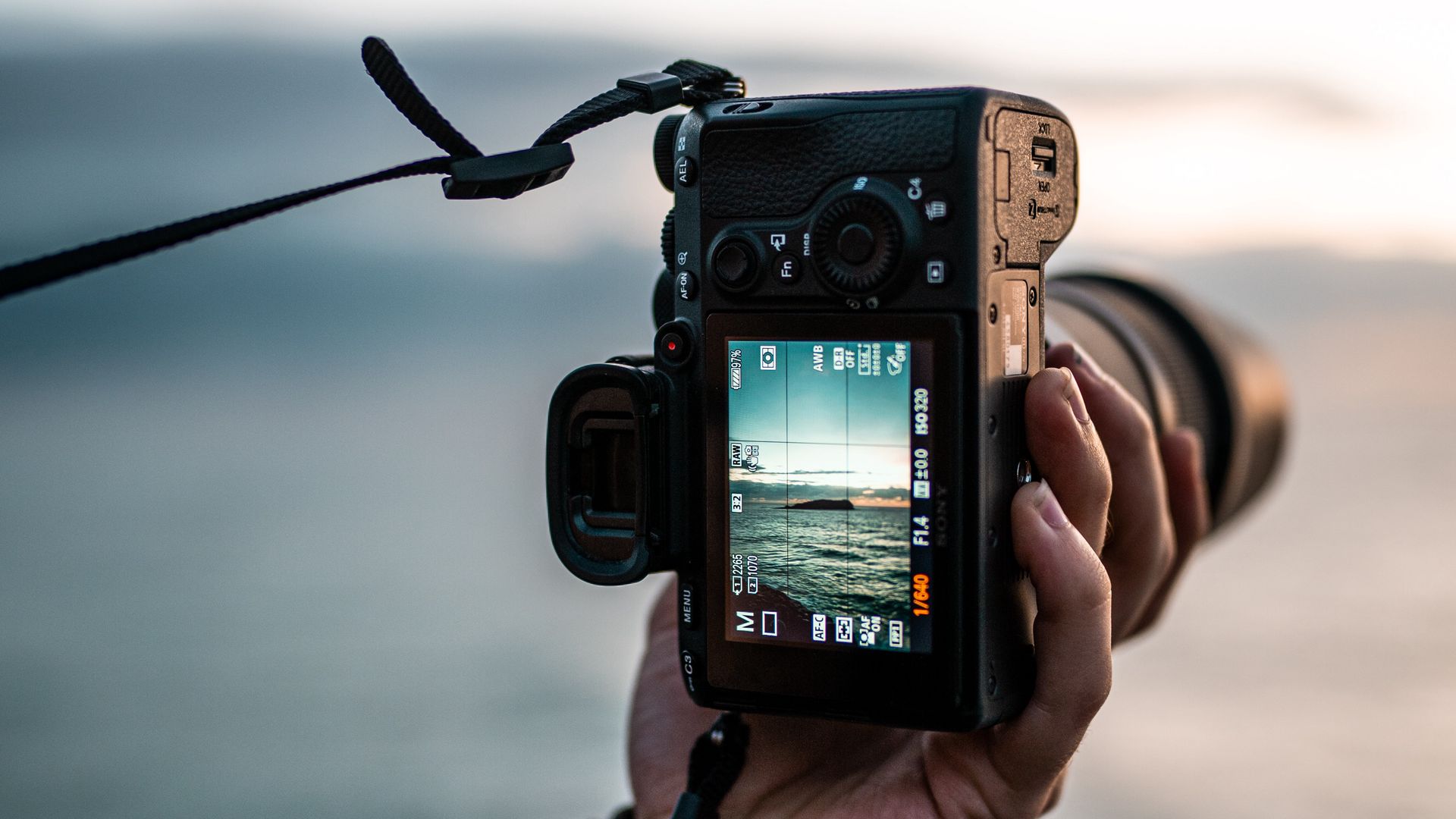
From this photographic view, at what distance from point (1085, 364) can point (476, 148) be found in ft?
1.40

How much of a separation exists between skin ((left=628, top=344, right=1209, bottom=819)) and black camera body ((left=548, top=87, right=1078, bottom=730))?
0.7 inches

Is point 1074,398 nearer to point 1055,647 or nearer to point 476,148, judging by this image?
point 1055,647

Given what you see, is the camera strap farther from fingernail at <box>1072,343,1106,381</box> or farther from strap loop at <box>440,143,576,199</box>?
fingernail at <box>1072,343,1106,381</box>

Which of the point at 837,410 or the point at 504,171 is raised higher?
the point at 504,171

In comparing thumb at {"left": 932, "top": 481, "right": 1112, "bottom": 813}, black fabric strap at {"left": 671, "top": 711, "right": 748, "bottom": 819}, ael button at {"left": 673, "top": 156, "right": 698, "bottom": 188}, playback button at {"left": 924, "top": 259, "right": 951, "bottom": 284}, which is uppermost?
ael button at {"left": 673, "top": 156, "right": 698, "bottom": 188}

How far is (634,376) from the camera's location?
71cm

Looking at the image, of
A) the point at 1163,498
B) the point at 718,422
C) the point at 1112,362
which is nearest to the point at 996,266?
the point at 718,422

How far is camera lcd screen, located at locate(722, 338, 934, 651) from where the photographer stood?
667 mm

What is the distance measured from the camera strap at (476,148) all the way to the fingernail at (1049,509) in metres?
0.27

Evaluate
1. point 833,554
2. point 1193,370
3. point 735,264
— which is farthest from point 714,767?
point 1193,370

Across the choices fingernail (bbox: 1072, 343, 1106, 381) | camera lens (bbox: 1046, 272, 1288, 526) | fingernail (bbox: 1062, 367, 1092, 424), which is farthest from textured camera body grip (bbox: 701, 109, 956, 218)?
camera lens (bbox: 1046, 272, 1288, 526)

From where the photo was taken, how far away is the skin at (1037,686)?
683 mm

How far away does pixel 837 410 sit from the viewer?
0.68m

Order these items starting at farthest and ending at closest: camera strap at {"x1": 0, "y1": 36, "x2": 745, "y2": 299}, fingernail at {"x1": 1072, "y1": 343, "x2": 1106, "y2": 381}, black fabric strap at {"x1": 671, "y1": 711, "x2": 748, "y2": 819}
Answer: fingernail at {"x1": 1072, "y1": 343, "x2": 1106, "y2": 381}, black fabric strap at {"x1": 671, "y1": 711, "x2": 748, "y2": 819}, camera strap at {"x1": 0, "y1": 36, "x2": 745, "y2": 299}
